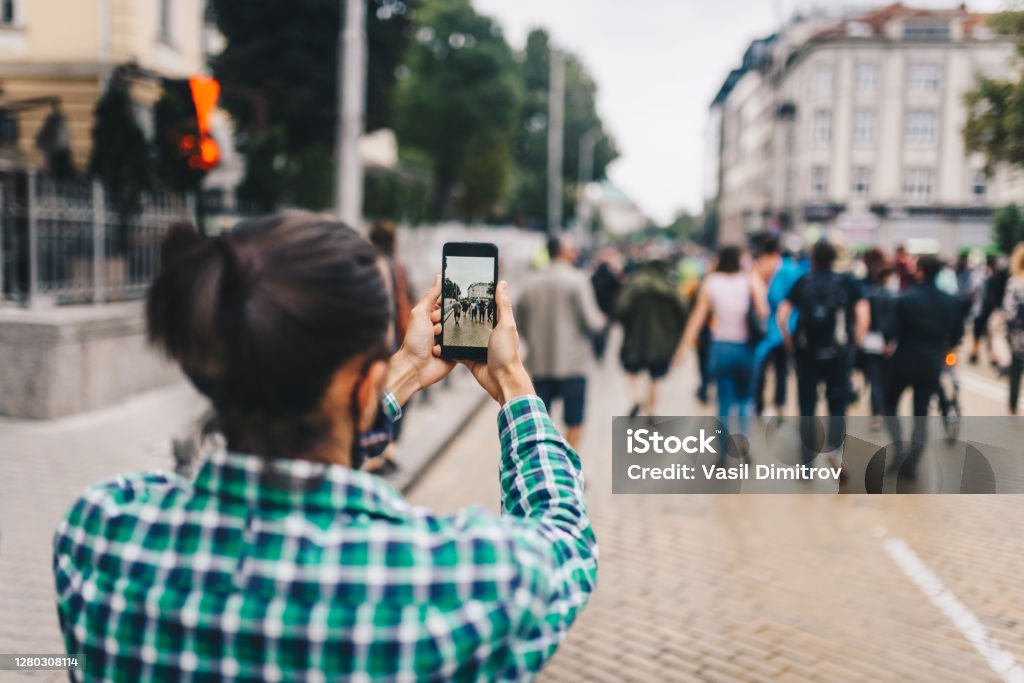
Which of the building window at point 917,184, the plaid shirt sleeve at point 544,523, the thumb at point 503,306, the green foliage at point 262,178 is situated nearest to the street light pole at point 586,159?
the building window at point 917,184

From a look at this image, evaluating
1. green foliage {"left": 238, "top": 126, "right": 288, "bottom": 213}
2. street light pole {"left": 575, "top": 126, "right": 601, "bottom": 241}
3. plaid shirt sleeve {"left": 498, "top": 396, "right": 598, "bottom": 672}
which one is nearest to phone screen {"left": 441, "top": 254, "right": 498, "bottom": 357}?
plaid shirt sleeve {"left": 498, "top": 396, "right": 598, "bottom": 672}

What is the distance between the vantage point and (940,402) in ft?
28.9

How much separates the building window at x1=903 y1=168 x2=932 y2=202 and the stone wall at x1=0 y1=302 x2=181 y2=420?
5915 cm

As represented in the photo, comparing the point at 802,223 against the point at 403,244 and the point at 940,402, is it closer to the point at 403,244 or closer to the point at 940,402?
the point at 403,244

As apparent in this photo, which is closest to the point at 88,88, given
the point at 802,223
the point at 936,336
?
the point at 936,336

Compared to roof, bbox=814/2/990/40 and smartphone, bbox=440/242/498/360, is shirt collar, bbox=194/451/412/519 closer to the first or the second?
smartphone, bbox=440/242/498/360

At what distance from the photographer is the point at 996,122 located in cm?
1984

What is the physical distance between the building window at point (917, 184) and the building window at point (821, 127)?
4.98m

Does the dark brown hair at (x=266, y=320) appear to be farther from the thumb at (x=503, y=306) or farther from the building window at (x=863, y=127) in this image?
the building window at (x=863, y=127)

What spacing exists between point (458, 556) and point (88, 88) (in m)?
17.6

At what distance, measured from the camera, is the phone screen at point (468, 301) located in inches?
71.7

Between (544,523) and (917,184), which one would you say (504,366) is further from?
(917,184)

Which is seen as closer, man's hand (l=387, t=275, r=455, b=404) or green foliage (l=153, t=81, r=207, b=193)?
man's hand (l=387, t=275, r=455, b=404)

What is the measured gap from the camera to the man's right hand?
1.74 metres
